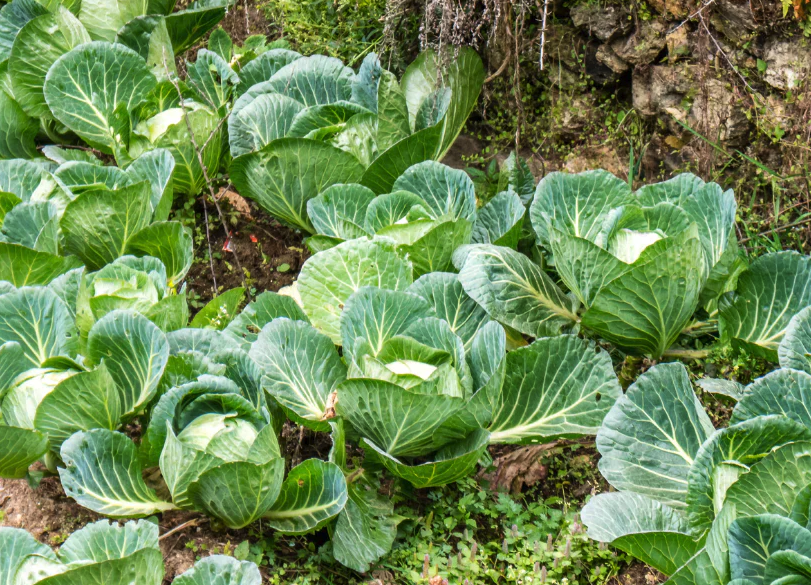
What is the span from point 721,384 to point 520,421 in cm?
62

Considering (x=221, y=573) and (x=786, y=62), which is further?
(x=786, y=62)

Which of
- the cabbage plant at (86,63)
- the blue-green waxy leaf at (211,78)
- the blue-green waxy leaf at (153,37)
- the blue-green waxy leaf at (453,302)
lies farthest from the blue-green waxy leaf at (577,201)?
the blue-green waxy leaf at (153,37)

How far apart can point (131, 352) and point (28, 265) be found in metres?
0.73

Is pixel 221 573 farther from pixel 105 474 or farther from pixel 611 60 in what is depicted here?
pixel 611 60

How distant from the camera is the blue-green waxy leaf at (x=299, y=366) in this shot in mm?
2430

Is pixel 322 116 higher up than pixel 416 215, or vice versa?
pixel 322 116

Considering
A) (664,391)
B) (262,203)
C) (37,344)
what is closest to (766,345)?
(664,391)

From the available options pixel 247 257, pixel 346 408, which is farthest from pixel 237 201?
pixel 346 408

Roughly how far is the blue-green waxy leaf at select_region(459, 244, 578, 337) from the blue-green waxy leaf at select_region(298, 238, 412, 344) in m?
0.23

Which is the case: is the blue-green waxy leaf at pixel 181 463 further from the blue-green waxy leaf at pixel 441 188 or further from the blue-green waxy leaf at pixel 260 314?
the blue-green waxy leaf at pixel 441 188

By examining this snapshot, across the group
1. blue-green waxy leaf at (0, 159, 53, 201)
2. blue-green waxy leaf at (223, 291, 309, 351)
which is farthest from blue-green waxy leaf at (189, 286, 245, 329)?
blue-green waxy leaf at (0, 159, 53, 201)

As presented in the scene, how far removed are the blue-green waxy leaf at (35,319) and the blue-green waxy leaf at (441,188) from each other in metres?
1.27

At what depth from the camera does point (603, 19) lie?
3.50 metres

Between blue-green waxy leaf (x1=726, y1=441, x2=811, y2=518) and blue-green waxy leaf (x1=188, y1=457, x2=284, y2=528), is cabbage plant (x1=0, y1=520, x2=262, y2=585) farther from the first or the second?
blue-green waxy leaf (x1=726, y1=441, x2=811, y2=518)
